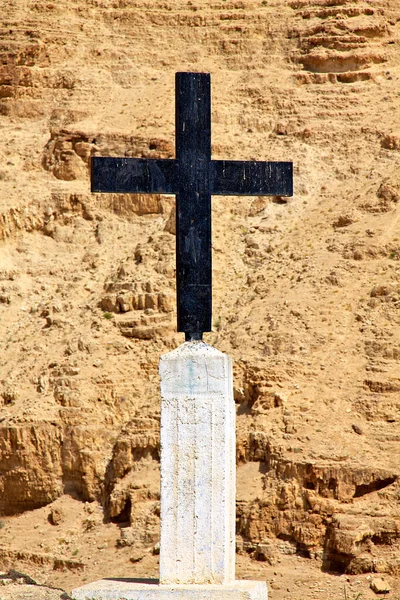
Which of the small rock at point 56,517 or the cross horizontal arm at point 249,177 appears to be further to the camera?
the small rock at point 56,517

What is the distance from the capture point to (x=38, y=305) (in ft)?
109

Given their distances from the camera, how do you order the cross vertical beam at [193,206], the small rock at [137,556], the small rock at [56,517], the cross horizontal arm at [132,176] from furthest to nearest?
the small rock at [56,517], the small rock at [137,556], the cross horizontal arm at [132,176], the cross vertical beam at [193,206]

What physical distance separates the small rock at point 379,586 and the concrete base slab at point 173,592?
8762 millimetres

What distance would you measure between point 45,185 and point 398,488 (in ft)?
46.6

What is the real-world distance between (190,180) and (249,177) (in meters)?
0.60

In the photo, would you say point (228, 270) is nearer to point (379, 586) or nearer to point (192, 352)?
point (379, 586)

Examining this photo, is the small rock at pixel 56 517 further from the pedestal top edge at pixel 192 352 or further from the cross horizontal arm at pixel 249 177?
the pedestal top edge at pixel 192 352

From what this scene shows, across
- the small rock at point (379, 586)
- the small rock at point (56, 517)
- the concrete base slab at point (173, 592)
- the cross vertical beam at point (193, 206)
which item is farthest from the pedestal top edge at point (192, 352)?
the small rock at point (56, 517)

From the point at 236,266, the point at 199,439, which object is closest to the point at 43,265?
the point at 236,266

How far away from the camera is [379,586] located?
73.9ft

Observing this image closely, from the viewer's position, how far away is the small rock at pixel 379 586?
2248 cm

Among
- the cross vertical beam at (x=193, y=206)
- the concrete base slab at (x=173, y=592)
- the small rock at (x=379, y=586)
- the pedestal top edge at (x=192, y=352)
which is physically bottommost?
the small rock at (x=379, y=586)

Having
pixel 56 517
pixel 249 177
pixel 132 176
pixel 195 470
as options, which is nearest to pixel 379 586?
pixel 56 517

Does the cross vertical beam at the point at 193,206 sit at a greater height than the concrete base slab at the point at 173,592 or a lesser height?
greater
